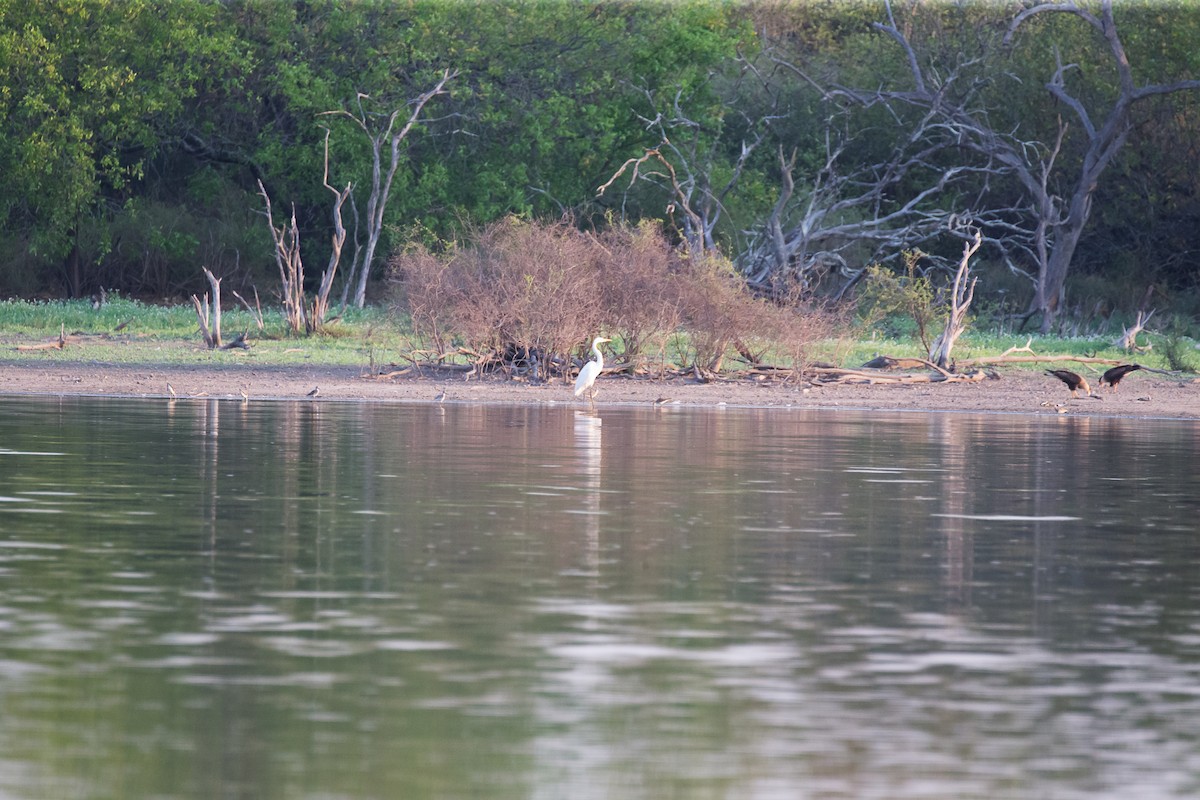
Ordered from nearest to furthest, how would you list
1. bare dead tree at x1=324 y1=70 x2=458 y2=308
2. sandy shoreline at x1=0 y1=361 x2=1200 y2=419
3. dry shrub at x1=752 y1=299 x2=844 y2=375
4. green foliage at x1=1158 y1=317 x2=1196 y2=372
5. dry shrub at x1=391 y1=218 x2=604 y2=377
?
sandy shoreline at x1=0 y1=361 x2=1200 y2=419 < dry shrub at x1=391 y1=218 x2=604 y2=377 < dry shrub at x1=752 y1=299 x2=844 y2=375 < green foliage at x1=1158 y1=317 x2=1196 y2=372 < bare dead tree at x1=324 y1=70 x2=458 y2=308

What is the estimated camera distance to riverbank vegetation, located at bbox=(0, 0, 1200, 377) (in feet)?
150

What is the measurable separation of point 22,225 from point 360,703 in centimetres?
4418

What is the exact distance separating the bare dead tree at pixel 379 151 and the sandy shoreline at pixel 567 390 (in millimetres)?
12539

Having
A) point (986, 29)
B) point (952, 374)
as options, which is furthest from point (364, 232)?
point (952, 374)

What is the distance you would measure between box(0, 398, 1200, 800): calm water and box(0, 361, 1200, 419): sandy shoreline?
34.4 feet

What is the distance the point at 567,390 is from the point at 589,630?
20788 mm

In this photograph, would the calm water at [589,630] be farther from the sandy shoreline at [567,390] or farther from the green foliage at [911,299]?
the green foliage at [911,299]

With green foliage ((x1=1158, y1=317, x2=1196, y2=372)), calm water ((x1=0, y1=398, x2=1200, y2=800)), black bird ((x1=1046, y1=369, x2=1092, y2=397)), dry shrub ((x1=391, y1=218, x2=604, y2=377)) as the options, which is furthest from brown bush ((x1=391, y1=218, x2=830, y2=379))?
calm water ((x1=0, y1=398, x2=1200, y2=800))

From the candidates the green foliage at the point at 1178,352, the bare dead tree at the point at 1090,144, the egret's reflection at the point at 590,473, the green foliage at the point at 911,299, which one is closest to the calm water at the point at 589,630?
the egret's reflection at the point at 590,473

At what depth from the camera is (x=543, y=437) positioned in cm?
2077

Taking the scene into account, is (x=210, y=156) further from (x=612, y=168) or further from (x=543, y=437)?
(x=543, y=437)

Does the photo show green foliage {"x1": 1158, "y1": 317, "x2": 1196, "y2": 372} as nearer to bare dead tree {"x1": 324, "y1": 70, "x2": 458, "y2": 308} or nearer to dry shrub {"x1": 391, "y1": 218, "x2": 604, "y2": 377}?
dry shrub {"x1": 391, "y1": 218, "x2": 604, "y2": 377}

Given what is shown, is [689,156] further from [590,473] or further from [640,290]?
[590,473]

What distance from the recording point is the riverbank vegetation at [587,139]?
45812 mm
